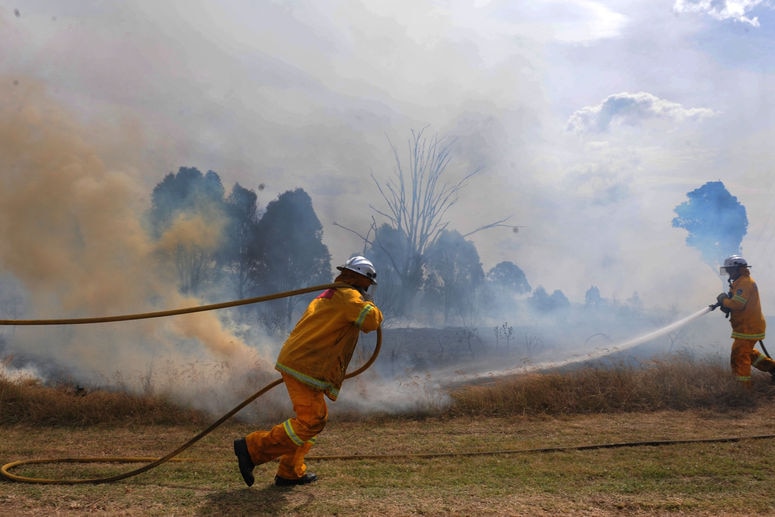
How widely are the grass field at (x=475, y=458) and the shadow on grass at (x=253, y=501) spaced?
0.6 inches

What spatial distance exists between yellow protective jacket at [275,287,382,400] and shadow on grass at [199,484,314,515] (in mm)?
891

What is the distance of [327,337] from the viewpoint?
508cm

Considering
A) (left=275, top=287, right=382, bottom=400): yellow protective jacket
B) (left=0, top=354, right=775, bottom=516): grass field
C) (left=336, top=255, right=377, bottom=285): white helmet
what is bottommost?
(left=0, top=354, right=775, bottom=516): grass field

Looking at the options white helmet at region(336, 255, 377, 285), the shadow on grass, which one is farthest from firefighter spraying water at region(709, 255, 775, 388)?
the shadow on grass

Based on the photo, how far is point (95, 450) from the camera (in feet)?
22.1

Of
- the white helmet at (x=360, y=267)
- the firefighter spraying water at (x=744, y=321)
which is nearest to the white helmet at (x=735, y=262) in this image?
the firefighter spraying water at (x=744, y=321)

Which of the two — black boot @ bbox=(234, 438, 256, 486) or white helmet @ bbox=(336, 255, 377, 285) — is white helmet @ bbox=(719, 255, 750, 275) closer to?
white helmet @ bbox=(336, 255, 377, 285)

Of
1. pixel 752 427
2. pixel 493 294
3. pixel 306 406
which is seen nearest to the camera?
pixel 306 406

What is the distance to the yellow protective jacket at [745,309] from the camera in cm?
934

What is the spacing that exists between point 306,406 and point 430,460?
6.17 feet

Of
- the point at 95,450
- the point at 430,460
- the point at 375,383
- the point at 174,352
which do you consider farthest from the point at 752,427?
the point at 174,352

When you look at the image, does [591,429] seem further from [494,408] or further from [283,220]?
[283,220]

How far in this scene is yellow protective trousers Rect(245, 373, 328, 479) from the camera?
4914 mm

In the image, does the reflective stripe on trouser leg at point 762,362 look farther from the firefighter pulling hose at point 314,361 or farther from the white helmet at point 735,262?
the firefighter pulling hose at point 314,361
